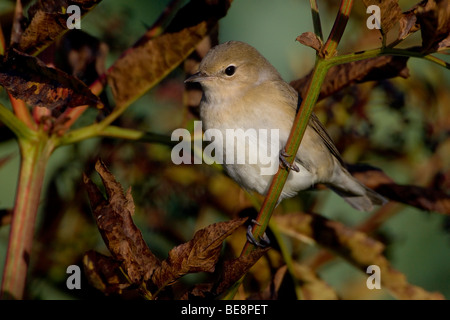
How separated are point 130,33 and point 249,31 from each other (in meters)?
1.41

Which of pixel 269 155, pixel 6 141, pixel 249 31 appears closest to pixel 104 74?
pixel 6 141

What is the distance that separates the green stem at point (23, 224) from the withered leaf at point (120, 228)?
13.4 inches

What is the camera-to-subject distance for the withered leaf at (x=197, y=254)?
1.14 metres

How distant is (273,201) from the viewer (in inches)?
48.1

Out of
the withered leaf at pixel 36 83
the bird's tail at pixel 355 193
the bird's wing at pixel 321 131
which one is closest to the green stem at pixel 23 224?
the withered leaf at pixel 36 83

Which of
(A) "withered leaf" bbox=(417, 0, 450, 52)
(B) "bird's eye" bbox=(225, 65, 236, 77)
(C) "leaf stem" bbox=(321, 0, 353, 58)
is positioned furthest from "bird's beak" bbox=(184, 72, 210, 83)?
(A) "withered leaf" bbox=(417, 0, 450, 52)

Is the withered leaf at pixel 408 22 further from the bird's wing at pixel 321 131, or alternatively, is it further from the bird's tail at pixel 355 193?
the bird's tail at pixel 355 193

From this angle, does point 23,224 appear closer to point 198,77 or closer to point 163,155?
point 163,155

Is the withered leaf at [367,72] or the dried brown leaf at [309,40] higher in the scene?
the withered leaf at [367,72]

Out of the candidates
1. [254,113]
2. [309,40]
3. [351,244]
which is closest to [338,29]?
[309,40]

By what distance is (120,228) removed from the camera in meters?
1.19

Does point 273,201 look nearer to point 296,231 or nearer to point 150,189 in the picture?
point 296,231

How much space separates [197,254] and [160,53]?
0.73 metres

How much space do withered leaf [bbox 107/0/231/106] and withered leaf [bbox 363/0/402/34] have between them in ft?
1.96
